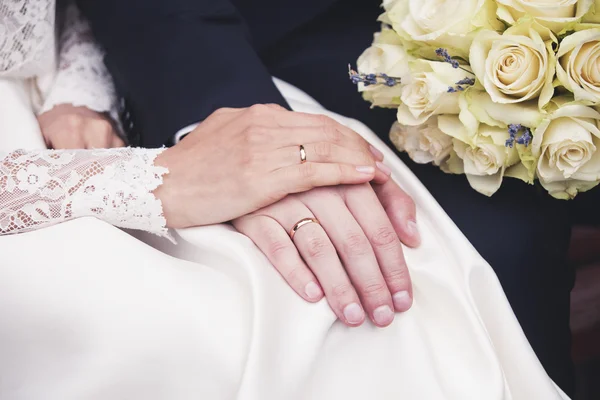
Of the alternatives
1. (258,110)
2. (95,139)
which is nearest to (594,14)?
(258,110)

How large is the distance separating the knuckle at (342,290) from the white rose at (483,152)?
0.27 metres

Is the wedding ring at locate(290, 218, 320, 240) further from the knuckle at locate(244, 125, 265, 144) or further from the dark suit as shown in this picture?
the dark suit

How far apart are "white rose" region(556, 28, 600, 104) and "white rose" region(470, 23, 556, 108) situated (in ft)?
0.07

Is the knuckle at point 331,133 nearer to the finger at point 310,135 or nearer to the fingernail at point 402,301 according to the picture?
the finger at point 310,135

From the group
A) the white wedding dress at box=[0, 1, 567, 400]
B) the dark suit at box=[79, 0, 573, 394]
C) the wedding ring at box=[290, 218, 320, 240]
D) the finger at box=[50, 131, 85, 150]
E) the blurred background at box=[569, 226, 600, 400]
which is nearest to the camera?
the white wedding dress at box=[0, 1, 567, 400]

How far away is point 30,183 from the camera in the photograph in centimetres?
84

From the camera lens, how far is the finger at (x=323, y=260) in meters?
0.76

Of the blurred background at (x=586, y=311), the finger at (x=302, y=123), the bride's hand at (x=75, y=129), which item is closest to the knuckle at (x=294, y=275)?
the finger at (x=302, y=123)

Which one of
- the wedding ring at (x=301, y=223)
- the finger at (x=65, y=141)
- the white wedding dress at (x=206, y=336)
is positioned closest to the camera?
the white wedding dress at (x=206, y=336)

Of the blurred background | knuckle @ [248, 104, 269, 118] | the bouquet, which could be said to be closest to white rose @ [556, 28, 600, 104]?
the bouquet

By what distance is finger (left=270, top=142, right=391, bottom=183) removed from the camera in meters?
0.86

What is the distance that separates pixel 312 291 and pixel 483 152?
0.32 meters

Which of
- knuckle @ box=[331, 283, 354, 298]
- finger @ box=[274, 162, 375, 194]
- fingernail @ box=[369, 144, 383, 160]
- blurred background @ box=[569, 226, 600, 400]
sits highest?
finger @ box=[274, 162, 375, 194]

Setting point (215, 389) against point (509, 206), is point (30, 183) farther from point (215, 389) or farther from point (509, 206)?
point (509, 206)
